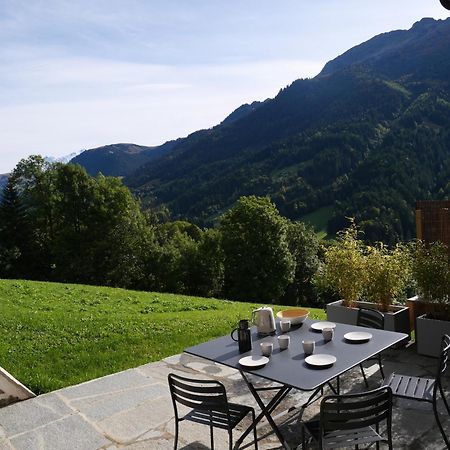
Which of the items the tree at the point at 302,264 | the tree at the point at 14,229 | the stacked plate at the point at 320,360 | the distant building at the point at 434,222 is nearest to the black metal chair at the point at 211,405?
the stacked plate at the point at 320,360

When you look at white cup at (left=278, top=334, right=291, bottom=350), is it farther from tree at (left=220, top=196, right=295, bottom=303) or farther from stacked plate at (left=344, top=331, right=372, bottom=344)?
tree at (left=220, top=196, right=295, bottom=303)

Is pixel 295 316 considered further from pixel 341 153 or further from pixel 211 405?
pixel 341 153

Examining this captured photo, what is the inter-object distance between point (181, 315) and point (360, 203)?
60.9 metres

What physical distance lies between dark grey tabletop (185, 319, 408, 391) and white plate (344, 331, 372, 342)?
0.04 meters

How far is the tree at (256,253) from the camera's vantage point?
27.6 metres

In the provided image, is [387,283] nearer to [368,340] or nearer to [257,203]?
[368,340]

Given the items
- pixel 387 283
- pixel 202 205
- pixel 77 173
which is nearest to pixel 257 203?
pixel 77 173

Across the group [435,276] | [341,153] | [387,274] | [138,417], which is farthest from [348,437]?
[341,153]

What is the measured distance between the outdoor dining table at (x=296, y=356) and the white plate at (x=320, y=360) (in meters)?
0.03

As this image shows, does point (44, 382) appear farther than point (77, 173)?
No

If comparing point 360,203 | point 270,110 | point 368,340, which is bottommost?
point 360,203

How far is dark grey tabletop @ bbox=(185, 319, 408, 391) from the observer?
3.31 metres

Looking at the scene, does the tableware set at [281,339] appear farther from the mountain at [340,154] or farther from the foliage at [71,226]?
the mountain at [340,154]

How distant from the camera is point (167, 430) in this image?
4270 mm
